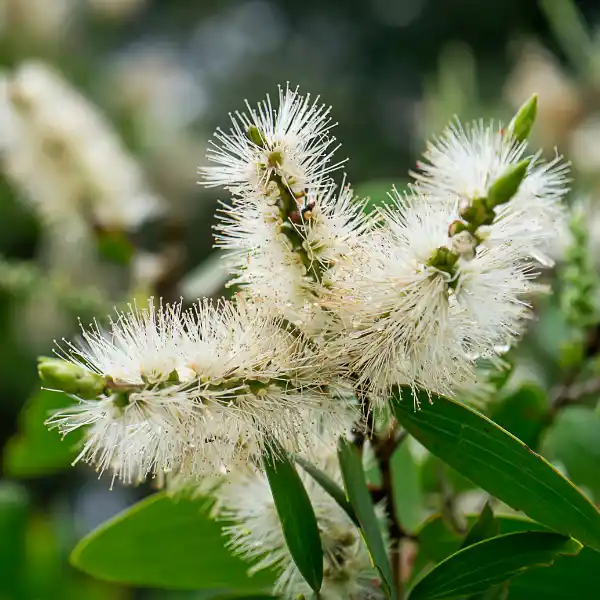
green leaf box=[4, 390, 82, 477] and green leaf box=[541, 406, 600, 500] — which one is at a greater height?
green leaf box=[4, 390, 82, 477]

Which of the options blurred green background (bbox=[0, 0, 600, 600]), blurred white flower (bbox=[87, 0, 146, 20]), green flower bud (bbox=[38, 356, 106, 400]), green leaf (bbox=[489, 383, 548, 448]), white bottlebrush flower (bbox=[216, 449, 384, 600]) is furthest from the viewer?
blurred white flower (bbox=[87, 0, 146, 20])

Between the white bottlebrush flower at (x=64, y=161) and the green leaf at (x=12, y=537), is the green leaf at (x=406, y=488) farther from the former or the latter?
the white bottlebrush flower at (x=64, y=161)

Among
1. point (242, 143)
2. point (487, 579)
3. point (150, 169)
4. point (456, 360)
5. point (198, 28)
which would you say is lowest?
point (487, 579)

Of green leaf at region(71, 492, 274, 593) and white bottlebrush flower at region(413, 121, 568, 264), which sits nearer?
white bottlebrush flower at region(413, 121, 568, 264)

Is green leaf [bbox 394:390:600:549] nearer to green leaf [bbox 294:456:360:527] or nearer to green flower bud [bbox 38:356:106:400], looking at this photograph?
green leaf [bbox 294:456:360:527]

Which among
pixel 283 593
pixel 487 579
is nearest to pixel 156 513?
pixel 283 593

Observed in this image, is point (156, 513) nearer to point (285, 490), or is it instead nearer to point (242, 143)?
point (285, 490)

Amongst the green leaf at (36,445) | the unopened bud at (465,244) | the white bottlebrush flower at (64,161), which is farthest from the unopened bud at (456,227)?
the white bottlebrush flower at (64,161)

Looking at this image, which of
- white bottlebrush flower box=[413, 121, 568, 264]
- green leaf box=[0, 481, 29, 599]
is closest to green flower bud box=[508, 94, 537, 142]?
white bottlebrush flower box=[413, 121, 568, 264]
